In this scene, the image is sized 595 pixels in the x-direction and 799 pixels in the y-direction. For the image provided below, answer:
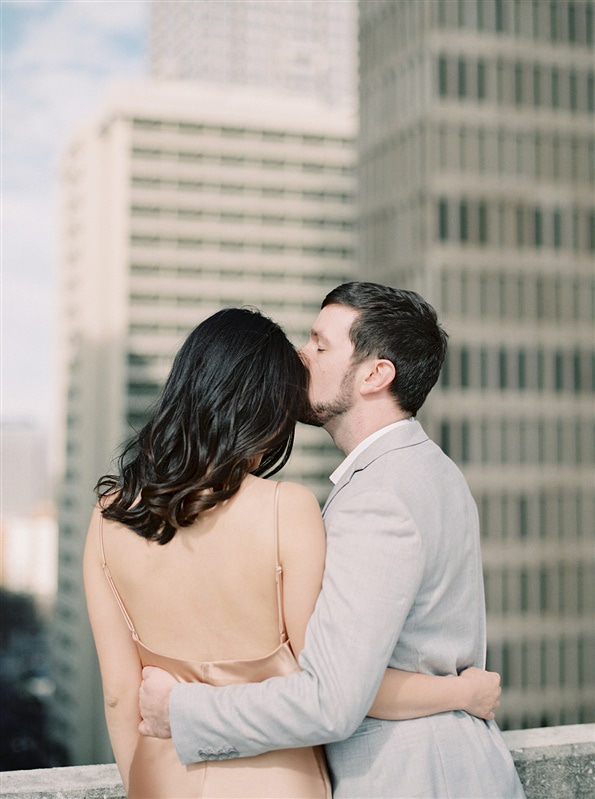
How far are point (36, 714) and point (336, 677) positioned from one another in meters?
98.7

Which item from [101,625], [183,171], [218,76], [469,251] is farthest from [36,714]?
[101,625]

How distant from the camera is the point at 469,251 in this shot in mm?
→ 50125

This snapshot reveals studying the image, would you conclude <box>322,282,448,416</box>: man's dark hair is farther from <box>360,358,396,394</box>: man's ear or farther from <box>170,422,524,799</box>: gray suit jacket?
<box>170,422,524,799</box>: gray suit jacket

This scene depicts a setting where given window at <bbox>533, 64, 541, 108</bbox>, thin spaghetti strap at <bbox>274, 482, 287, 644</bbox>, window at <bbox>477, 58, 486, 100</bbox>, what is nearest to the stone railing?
thin spaghetti strap at <bbox>274, 482, 287, 644</bbox>

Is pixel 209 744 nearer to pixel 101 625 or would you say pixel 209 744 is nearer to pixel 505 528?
pixel 101 625

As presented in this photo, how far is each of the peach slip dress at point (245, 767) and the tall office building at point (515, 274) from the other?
4703cm

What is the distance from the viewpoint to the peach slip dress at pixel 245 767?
229 cm

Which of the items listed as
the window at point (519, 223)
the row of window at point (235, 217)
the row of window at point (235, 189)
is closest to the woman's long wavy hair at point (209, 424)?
the window at point (519, 223)

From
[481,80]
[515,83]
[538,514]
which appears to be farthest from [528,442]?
[481,80]

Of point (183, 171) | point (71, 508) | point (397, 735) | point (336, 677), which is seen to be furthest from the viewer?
point (71, 508)

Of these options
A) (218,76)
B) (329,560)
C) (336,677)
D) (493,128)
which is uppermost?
(218,76)

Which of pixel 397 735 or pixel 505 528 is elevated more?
pixel 397 735

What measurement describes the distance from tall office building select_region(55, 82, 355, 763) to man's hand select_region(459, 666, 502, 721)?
80.7 m

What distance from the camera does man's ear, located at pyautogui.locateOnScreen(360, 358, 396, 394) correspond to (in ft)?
8.69
